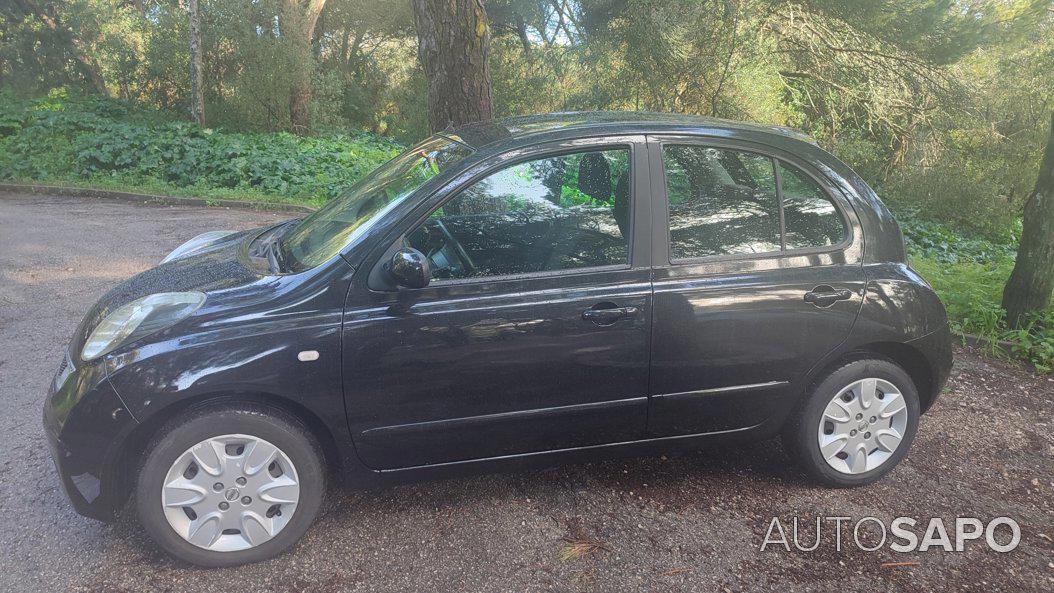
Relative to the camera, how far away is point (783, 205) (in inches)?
131

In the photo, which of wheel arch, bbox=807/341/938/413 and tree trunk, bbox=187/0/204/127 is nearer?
wheel arch, bbox=807/341/938/413

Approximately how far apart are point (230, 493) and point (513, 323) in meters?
1.31

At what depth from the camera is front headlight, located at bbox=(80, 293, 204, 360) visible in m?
2.81

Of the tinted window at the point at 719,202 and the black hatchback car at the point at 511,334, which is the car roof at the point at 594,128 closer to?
the black hatchback car at the point at 511,334

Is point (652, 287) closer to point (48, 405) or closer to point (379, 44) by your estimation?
point (48, 405)

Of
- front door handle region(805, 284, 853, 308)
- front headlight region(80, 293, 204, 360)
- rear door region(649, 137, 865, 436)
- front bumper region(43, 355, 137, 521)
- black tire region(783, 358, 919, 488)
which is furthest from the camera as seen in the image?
black tire region(783, 358, 919, 488)

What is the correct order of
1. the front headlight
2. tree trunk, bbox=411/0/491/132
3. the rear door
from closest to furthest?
the front headlight → the rear door → tree trunk, bbox=411/0/491/132

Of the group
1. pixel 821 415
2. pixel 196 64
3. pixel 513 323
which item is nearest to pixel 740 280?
pixel 821 415

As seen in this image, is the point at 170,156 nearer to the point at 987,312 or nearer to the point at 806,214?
the point at 806,214

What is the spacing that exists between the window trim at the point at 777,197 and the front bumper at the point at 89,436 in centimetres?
230

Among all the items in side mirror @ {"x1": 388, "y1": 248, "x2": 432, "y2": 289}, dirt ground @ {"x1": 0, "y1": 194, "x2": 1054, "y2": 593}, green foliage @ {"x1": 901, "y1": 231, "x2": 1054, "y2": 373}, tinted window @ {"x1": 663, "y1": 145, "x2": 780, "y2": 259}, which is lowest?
dirt ground @ {"x1": 0, "y1": 194, "x2": 1054, "y2": 593}

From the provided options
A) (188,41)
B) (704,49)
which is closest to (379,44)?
(188,41)

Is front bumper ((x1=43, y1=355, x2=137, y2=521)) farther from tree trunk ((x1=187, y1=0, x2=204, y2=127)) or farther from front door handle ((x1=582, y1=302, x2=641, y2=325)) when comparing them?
tree trunk ((x1=187, y1=0, x2=204, y2=127))

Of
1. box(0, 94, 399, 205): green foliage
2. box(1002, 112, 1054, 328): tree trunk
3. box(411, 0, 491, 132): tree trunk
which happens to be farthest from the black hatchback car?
box(0, 94, 399, 205): green foliage
